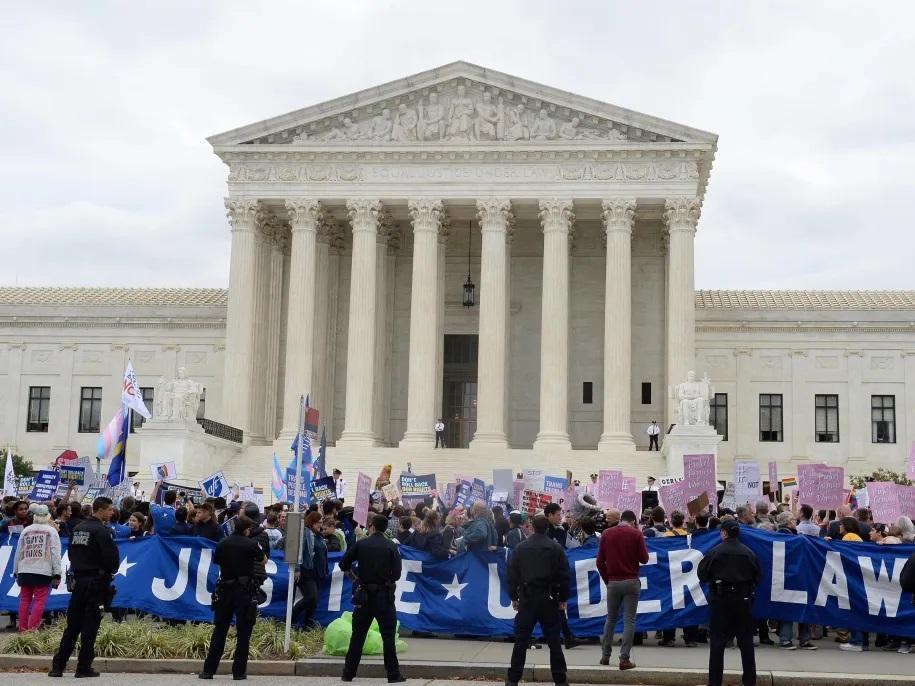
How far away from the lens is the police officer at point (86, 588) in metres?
16.3

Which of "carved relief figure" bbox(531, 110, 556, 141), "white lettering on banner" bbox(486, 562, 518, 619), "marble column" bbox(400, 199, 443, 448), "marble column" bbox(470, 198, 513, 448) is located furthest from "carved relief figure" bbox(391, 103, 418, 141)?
"white lettering on banner" bbox(486, 562, 518, 619)

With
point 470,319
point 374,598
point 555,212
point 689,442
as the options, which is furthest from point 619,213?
point 374,598

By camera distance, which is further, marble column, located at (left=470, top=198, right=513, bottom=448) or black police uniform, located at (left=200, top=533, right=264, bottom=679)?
marble column, located at (left=470, top=198, right=513, bottom=448)

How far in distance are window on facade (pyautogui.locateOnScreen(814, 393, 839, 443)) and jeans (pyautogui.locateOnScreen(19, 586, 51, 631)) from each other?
45119 millimetres

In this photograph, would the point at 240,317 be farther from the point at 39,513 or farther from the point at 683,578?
the point at 683,578

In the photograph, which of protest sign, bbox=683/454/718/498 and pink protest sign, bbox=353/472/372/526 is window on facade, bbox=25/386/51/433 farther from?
protest sign, bbox=683/454/718/498

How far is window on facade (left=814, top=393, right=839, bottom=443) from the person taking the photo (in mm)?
58156

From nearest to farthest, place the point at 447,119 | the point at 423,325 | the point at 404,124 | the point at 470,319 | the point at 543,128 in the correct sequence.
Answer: the point at 423,325 → the point at 543,128 → the point at 447,119 → the point at 404,124 → the point at 470,319

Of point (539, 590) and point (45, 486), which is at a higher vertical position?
point (45, 486)

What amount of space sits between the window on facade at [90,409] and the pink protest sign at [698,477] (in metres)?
40.8

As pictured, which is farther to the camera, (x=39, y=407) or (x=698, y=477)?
(x=39, y=407)

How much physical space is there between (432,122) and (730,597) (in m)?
39.5

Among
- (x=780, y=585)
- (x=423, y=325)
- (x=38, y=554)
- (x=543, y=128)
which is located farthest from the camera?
(x=543, y=128)

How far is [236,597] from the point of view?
16.3m
